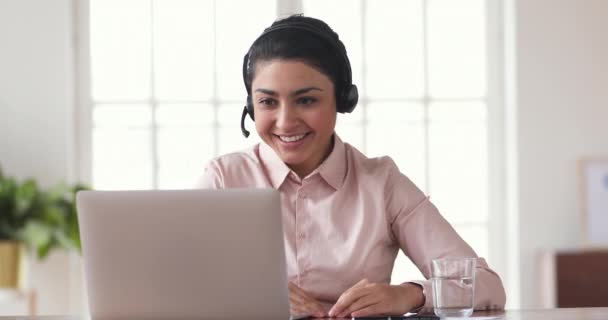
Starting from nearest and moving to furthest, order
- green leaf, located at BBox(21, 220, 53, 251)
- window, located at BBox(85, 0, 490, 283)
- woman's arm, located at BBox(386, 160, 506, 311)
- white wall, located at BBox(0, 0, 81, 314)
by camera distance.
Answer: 1. woman's arm, located at BBox(386, 160, 506, 311)
2. green leaf, located at BBox(21, 220, 53, 251)
3. white wall, located at BBox(0, 0, 81, 314)
4. window, located at BBox(85, 0, 490, 283)

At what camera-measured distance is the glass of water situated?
6.01 feet

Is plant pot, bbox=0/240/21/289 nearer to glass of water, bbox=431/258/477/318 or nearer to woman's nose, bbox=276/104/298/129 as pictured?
woman's nose, bbox=276/104/298/129

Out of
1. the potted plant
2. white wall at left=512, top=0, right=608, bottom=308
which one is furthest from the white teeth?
white wall at left=512, top=0, right=608, bottom=308

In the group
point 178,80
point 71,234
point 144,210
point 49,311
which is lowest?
point 49,311

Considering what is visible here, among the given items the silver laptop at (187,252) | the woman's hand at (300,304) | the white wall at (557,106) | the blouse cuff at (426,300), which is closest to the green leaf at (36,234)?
the white wall at (557,106)

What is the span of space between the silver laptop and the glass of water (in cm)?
32

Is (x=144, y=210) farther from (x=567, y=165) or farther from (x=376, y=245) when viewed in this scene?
(x=567, y=165)

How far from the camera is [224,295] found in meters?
1.67

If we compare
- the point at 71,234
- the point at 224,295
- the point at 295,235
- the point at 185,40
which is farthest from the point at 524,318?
the point at 185,40

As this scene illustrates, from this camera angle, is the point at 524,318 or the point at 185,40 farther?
the point at 185,40

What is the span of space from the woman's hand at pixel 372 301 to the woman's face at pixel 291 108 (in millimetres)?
517

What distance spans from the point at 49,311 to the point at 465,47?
2720mm

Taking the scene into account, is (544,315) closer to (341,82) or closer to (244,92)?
(341,82)

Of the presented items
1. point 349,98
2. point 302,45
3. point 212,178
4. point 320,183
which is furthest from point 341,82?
point 212,178
